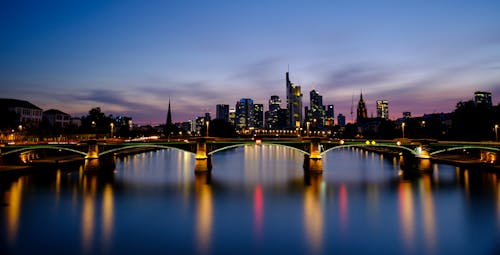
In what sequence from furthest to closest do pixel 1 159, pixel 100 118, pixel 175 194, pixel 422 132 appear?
pixel 100 118, pixel 422 132, pixel 1 159, pixel 175 194

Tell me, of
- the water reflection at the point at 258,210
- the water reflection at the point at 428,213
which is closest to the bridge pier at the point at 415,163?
the water reflection at the point at 428,213

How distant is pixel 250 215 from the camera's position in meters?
32.8

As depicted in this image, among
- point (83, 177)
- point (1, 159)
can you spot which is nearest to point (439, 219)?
point (83, 177)

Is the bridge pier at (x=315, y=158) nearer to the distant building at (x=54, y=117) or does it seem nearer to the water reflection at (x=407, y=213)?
the water reflection at (x=407, y=213)

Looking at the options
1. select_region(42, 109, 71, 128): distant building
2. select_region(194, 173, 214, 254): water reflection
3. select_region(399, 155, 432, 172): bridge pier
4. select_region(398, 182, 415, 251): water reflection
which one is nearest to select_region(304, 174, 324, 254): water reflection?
select_region(398, 182, 415, 251): water reflection

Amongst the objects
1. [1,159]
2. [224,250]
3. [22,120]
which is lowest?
[224,250]

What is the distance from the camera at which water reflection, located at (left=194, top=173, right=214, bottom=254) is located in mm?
25375

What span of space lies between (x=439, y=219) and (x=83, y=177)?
46.5m

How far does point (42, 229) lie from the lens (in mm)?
27859

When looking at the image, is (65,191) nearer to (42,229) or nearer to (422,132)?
(42,229)

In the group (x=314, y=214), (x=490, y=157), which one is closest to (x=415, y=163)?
(x=490, y=157)

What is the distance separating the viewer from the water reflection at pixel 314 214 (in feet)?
83.7

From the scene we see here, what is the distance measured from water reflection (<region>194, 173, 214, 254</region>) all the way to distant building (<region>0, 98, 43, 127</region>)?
79.2 metres

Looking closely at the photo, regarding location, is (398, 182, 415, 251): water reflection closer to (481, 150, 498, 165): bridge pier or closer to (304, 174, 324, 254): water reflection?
(304, 174, 324, 254): water reflection
